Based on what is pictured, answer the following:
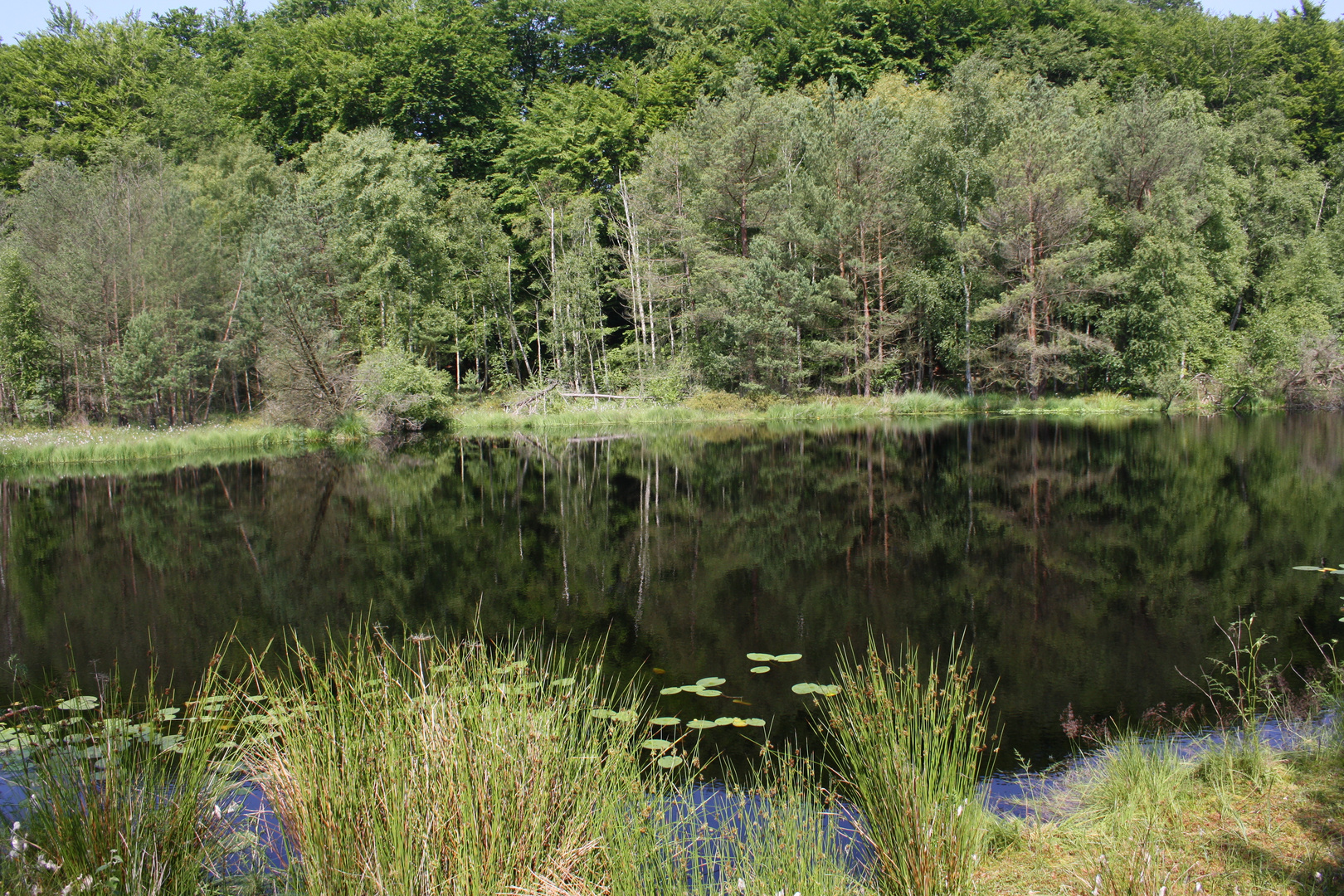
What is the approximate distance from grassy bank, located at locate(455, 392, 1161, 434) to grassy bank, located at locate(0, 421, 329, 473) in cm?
769

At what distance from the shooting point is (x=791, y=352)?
3538 centimetres

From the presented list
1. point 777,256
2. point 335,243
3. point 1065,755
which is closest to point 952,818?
point 1065,755

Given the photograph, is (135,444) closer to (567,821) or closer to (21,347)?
(21,347)

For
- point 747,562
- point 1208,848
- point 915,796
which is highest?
point 915,796

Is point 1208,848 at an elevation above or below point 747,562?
above

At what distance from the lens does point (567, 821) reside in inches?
129

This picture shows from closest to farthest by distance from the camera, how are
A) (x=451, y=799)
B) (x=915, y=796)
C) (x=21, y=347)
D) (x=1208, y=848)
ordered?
1. (x=451, y=799)
2. (x=915, y=796)
3. (x=1208, y=848)
4. (x=21, y=347)

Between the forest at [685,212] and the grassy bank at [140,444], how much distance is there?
1.39 m

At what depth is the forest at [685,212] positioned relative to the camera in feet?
106

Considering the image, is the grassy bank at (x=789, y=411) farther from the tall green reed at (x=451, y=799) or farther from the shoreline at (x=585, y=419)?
the tall green reed at (x=451, y=799)

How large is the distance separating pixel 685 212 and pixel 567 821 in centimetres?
3781

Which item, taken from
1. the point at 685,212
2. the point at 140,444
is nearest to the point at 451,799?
the point at 140,444

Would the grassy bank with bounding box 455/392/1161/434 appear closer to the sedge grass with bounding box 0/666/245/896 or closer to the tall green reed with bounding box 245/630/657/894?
the tall green reed with bounding box 245/630/657/894

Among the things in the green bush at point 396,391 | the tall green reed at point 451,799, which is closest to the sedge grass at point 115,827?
the tall green reed at point 451,799
